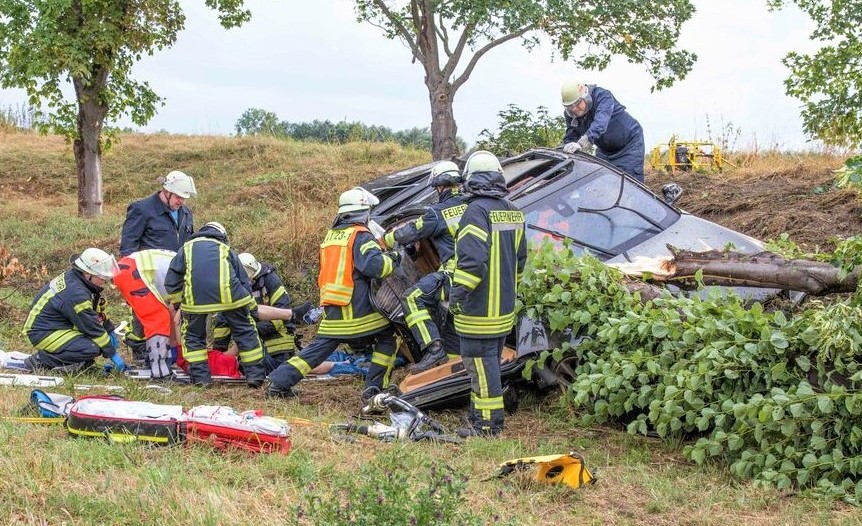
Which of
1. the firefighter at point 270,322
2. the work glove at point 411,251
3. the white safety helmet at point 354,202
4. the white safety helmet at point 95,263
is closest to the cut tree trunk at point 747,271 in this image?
the work glove at point 411,251

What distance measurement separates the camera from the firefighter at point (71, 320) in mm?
7246

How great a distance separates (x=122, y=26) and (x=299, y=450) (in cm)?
1179

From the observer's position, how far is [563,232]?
23.4 feet

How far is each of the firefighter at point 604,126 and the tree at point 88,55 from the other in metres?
8.22

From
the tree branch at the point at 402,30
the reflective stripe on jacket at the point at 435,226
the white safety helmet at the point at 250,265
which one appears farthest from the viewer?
the tree branch at the point at 402,30

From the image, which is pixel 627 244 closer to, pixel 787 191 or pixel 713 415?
pixel 713 415

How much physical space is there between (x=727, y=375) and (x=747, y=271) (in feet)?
3.64

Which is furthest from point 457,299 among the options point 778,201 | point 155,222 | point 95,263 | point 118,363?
point 778,201

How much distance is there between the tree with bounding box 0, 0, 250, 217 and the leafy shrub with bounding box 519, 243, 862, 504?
10358mm

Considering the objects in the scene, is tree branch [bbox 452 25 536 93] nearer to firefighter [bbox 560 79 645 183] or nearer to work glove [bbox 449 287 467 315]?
firefighter [bbox 560 79 645 183]

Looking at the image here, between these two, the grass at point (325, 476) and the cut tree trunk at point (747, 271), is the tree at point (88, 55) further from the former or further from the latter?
the cut tree trunk at point (747, 271)

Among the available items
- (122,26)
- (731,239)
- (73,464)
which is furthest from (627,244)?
(122,26)

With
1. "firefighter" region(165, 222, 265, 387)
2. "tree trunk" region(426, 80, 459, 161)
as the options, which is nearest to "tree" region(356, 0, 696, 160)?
"tree trunk" region(426, 80, 459, 161)

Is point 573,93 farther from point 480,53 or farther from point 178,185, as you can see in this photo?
point 480,53
